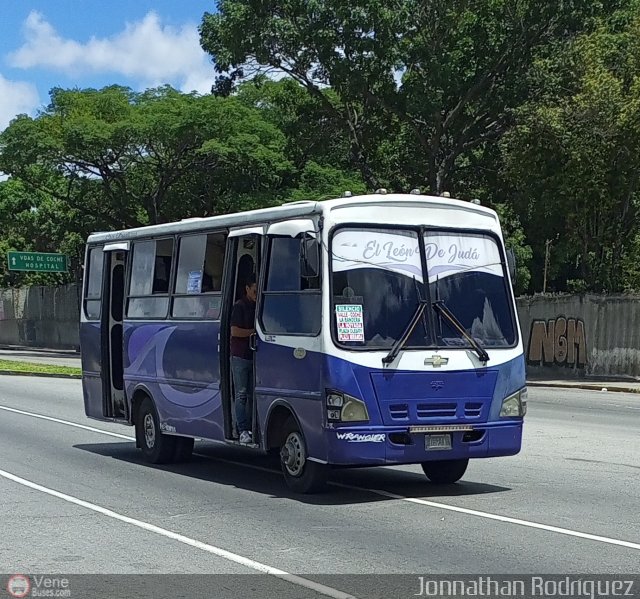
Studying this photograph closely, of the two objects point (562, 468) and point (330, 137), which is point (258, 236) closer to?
point (562, 468)

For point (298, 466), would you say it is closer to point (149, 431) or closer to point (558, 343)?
point (149, 431)

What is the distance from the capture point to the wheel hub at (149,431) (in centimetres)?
1404

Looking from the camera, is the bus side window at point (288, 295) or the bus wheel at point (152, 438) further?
the bus wheel at point (152, 438)

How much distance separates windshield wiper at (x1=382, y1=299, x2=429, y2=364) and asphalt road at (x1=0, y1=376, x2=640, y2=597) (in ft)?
4.65

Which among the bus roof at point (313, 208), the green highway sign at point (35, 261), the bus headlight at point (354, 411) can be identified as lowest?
the bus headlight at point (354, 411)

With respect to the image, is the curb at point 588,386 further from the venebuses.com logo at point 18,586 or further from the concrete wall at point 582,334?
the venebuses.com logo at point 18,586

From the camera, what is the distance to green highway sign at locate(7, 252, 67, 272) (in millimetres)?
62438

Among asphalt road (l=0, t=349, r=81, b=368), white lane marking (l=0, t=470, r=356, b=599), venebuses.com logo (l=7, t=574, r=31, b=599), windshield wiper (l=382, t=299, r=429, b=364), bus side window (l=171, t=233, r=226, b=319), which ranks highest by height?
bus side window (l=171, t=233, r=226, b=319)

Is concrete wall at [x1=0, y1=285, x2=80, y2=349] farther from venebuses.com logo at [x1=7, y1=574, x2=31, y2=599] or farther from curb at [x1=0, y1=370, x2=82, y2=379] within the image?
venebuses.com logo at [x1=7, y1=574, x2=31, y2=599]

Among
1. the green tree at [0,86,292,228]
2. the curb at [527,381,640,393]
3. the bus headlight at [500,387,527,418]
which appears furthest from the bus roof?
the green tree at [0,86,292,228]

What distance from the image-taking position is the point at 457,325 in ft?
35.4

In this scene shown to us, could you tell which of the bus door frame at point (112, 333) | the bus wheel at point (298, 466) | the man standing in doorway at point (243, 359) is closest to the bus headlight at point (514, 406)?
the bus wheel at point (298, 466)

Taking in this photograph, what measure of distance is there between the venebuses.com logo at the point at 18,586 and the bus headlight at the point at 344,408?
3366 mm

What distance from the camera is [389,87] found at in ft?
119
